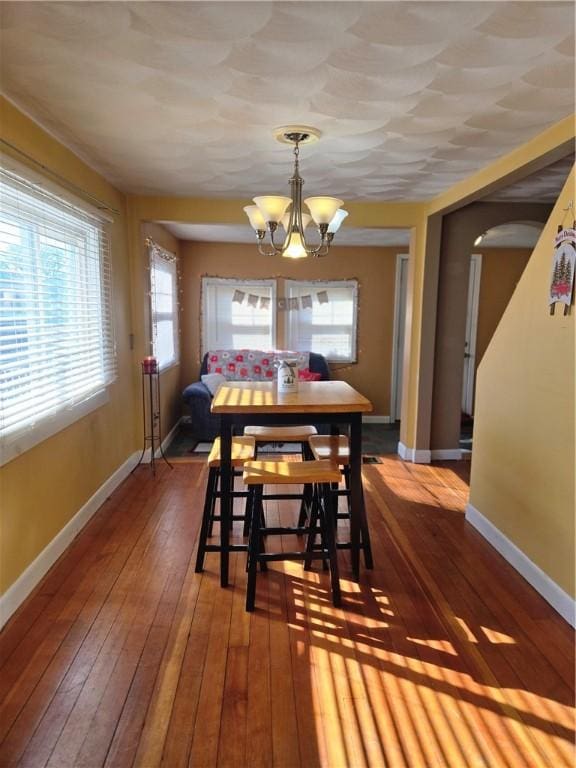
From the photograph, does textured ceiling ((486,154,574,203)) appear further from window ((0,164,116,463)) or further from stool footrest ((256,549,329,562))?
window ((0,164,116,463))

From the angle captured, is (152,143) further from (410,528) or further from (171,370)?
(171,370)

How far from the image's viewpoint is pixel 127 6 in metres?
1.47

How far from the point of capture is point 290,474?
2.23 metres

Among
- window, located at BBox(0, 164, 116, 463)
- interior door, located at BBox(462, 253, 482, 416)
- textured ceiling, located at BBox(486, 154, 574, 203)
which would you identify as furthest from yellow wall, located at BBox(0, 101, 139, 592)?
interior door, located at BBox(462, 253, 482, 416)

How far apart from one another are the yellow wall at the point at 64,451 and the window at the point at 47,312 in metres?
0.14

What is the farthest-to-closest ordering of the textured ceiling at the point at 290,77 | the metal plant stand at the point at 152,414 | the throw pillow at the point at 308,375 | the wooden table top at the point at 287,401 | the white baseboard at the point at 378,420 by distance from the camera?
the white baseboard at the point at 378,420 → the throw pillow at the point at 308,375 → the metal plant stand at the point at 152,414 → the wooden table top at the point at 287,401 → the textured ceiling at the point at 290,77

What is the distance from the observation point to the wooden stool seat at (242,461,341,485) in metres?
2.21

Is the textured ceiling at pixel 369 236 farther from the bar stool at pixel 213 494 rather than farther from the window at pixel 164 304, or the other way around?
the bar stool at pixel 213 494

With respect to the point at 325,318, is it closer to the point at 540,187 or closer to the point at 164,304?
the point at 164,304

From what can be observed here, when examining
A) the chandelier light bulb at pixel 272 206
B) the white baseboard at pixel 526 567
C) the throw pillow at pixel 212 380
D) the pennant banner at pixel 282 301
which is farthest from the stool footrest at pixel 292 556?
the pennant banner at pixel 282 301

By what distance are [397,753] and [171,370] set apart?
4546 millimetres

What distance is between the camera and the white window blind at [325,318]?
6.17 meters

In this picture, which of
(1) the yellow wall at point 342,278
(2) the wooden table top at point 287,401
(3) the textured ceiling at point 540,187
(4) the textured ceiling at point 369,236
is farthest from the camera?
(1) the yellow wall at point 342,278

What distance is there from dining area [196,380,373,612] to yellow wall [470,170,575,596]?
0.87 metres
